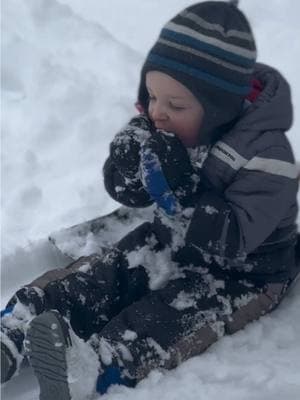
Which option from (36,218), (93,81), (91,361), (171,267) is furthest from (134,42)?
(91,361)

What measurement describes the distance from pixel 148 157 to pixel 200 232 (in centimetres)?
24

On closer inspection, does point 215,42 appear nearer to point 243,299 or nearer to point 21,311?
point 243,299

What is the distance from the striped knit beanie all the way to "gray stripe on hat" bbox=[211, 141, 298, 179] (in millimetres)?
83

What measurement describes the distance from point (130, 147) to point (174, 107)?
0.54 ft

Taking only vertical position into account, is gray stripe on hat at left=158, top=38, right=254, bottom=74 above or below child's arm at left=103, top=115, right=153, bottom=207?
above

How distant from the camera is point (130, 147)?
79.6 inches

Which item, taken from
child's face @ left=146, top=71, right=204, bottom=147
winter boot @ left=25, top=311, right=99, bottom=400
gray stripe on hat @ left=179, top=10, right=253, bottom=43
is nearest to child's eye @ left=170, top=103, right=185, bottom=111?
child's face @ left=146, top=71, right=204, bottom=147

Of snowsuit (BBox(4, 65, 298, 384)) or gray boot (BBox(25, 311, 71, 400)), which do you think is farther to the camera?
snowsuit (BBox(4, 65, 298, 384))

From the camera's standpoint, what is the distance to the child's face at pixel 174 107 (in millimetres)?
1948

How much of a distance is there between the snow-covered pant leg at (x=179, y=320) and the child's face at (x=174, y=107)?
15.6 inches

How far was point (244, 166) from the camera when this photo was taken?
1.92 metres

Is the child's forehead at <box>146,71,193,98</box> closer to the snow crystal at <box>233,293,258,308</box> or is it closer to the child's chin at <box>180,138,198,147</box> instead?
the child's chin at <box>180,138,198,147</box>

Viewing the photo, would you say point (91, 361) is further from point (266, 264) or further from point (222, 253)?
point (266, 264)

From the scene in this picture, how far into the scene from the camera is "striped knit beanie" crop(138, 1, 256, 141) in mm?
1887
